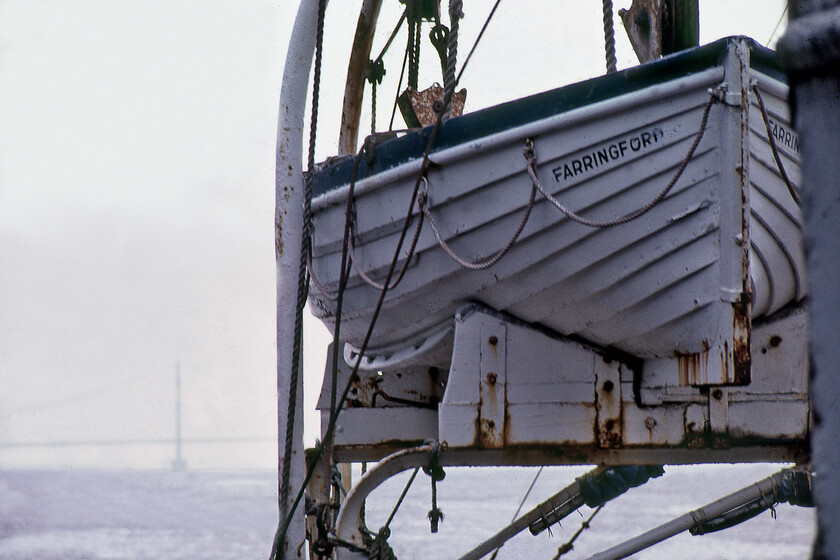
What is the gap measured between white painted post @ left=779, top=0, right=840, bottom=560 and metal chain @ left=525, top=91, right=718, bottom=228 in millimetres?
2495

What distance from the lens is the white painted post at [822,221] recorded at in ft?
3.30

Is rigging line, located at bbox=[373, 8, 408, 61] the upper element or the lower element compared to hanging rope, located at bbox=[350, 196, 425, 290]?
upper

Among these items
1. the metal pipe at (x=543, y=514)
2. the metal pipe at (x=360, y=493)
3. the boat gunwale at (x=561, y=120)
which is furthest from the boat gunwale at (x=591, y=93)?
the metal pipe at (x=543, y=514)

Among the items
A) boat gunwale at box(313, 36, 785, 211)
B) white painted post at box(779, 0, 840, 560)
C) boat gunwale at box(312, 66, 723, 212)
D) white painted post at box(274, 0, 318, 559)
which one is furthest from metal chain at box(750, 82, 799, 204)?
white painted post at box(779, 0, 840, 560)

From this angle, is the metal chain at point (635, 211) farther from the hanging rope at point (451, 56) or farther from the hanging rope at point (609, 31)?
the hanging rope at point (609, 31)

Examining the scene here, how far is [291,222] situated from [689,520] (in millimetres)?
2682

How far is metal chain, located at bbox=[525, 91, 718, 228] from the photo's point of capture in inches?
136

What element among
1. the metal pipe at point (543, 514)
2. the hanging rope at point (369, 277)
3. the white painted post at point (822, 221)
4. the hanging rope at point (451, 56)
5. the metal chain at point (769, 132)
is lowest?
the metal pipe at point (543, 514)

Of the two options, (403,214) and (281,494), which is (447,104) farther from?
(281,494)

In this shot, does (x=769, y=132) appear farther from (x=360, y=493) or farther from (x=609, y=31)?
(x=360, y=493)

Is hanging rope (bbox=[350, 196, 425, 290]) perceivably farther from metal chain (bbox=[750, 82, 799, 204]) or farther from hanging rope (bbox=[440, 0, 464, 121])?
metal chain (bbox=[750, 82, 799, 204])

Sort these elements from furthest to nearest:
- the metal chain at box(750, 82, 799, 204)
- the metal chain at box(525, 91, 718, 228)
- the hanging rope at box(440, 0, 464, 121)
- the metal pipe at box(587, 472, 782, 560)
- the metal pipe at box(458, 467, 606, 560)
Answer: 1. the metal pipe at box(458, 467, 606, 560)
2. the metal pipe at box(587, 472, 782, 560)
3. the hanging rope at box(440, 0, 464, 121)
4. the metal chain at box(750, 82, 799, 204)
5. the metal chain at box(525, 91, 718, 228)

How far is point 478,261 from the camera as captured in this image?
3943 mm

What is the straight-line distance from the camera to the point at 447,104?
378 centimetres
